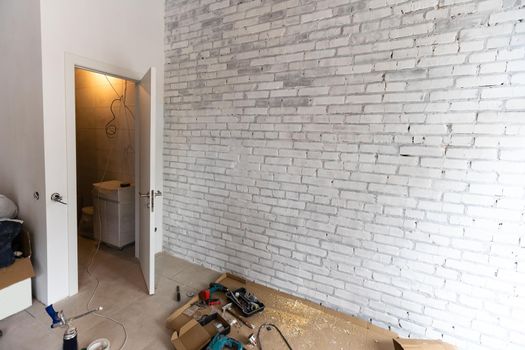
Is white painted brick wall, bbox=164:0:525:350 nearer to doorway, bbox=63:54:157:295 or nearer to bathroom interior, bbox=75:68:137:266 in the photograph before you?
doorway, bbox=63:54:157:295

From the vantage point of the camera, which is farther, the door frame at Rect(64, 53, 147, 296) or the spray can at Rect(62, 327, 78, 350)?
the door frame at Rect(64, 53, 147, 296)

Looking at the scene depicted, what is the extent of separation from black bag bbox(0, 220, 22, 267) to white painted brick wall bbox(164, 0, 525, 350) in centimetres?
155

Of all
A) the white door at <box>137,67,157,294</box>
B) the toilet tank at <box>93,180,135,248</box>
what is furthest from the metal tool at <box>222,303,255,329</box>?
the toilet tank at <box>93,180,135,248</box>

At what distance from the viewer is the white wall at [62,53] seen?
201 centimetres

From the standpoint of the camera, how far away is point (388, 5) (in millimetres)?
1834

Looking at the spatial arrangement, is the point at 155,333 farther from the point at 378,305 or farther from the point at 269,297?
the point at 378,305

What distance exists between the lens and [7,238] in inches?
79.4

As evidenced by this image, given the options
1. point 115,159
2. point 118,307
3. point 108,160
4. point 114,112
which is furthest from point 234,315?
point 114,112

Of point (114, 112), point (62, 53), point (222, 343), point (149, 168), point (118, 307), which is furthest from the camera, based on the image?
point (114, 112)

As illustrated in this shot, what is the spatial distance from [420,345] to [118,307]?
2341 millimetres

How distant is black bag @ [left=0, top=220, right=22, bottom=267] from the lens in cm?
198

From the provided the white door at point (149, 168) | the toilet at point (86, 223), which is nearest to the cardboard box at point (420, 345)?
the white door at point (149, 168)

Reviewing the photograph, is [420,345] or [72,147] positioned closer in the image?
[420,345]

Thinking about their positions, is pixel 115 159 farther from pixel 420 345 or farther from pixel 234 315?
pixel 420 345
